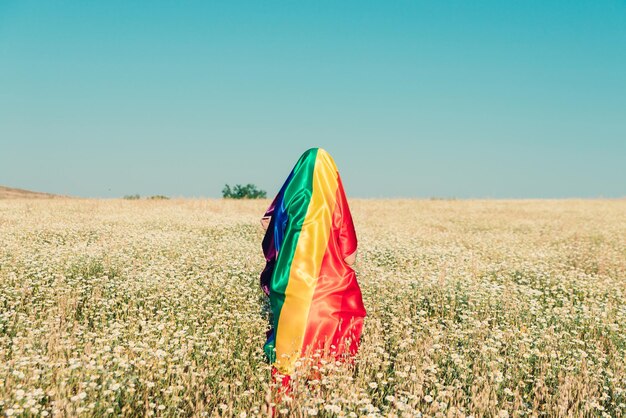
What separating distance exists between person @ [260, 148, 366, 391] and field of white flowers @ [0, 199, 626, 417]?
0.29 m

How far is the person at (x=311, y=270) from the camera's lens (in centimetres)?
470

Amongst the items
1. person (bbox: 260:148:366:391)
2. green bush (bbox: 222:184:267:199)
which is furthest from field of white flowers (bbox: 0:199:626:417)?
green bush (bbox: 222:184:267:199)

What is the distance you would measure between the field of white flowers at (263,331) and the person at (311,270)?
0.29 meters

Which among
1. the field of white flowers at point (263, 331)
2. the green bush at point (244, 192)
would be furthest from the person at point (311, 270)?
the green bush at point (244, 192)

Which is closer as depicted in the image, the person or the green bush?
the person

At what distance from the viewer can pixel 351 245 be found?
16.8 feet

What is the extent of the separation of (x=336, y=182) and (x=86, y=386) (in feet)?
9.34

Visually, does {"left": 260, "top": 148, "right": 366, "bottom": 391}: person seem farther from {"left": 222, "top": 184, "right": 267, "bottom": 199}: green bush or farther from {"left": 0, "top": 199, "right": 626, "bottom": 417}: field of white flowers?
{"left": 222, "top": 184, "right": 267, "bottom": 199}: green bush

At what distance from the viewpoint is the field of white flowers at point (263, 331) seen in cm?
374

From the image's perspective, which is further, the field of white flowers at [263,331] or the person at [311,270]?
the person at [311,270]

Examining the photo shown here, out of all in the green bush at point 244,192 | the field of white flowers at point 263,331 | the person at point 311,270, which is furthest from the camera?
the green bush at point 244,192

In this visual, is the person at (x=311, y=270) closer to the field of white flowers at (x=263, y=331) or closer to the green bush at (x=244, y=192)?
the field of white flowers at (x=263, y=331)

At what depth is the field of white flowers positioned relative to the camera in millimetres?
3740

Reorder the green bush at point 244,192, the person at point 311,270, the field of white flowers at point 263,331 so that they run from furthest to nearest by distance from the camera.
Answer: the green bush at point 244,192 < the person at point 311,270 < the field of white flowers at point 263,331
